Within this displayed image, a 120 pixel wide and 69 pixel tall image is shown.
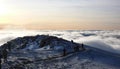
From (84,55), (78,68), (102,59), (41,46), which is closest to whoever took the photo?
(78,68)

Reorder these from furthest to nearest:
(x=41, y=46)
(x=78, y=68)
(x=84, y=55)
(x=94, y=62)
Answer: (x=41, y=46), (x=84, y=55), (x=94, y=62), (x=78, y=68)

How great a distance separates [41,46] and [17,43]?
46.8ft

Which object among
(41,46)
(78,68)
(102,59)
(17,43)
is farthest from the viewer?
(17,43)

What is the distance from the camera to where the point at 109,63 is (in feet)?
208

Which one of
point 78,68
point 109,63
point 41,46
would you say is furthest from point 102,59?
point 41,46

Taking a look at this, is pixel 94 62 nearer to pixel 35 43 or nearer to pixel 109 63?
pixel 109 63

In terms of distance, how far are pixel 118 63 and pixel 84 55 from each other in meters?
12.6

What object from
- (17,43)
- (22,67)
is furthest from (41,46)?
(22,67)

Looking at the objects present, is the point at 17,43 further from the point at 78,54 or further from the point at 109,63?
the point at 109,63

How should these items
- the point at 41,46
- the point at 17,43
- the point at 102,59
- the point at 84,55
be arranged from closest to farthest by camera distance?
the point at 102,59 → the point at 84,55 → the point at 41,46 → the point at 17,43

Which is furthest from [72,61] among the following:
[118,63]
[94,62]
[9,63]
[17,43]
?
[17,43]

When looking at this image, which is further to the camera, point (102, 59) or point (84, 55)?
point (84, 55)

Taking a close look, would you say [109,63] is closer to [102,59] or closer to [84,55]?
[102,59]

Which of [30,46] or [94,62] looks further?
[30,46]
